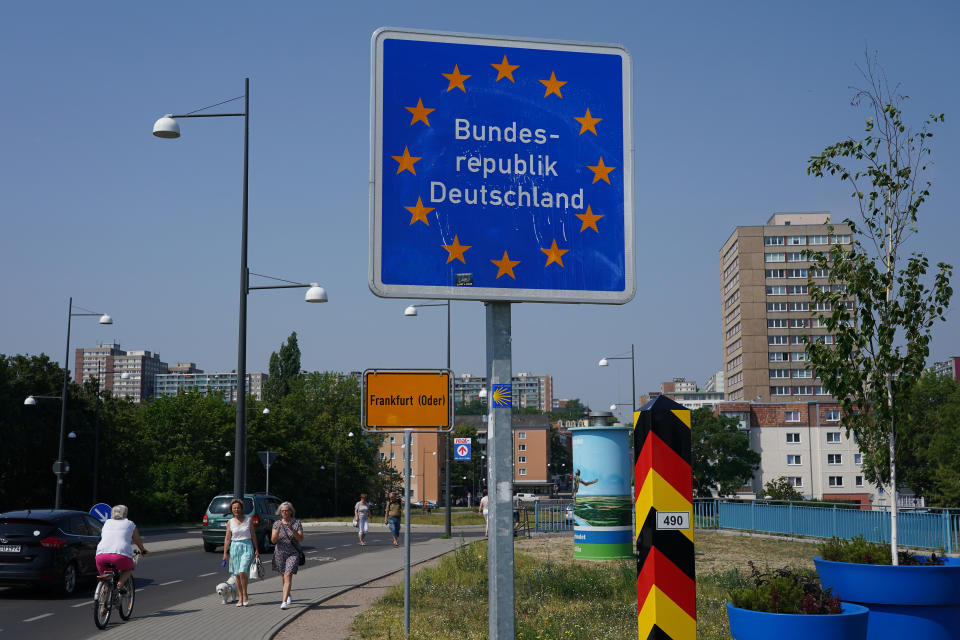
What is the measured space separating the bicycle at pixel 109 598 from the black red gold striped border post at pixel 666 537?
1086cm

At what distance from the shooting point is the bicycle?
12547 millimetres

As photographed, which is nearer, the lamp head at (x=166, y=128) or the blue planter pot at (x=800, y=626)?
the blue planter pot at (x=800, y=626)

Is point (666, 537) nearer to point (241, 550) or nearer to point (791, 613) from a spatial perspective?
point (791, 613)

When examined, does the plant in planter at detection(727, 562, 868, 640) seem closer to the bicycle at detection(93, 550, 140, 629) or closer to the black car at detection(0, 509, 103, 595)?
the bicycle at detection(93, 550, 140, 629)

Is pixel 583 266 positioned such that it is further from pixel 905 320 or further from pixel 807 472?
pixel 807 472

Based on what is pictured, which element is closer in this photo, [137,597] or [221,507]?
[137,597]

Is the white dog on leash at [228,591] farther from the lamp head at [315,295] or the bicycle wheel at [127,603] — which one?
the lamp head at [315,295]

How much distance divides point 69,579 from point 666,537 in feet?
50.4

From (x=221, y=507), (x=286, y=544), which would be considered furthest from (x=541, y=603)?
(x=221, y=507)

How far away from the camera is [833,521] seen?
26969mm

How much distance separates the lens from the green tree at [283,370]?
4035 inches

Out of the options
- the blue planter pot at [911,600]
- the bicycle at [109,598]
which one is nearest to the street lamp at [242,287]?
the bicycle at [109,598]

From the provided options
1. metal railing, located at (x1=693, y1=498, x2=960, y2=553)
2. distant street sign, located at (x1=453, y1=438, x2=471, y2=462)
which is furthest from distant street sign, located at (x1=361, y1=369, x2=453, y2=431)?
distant street sign, located at (x1=453, y1=438, x2=471, y2=462)

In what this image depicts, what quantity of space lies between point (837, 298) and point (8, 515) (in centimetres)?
1454
